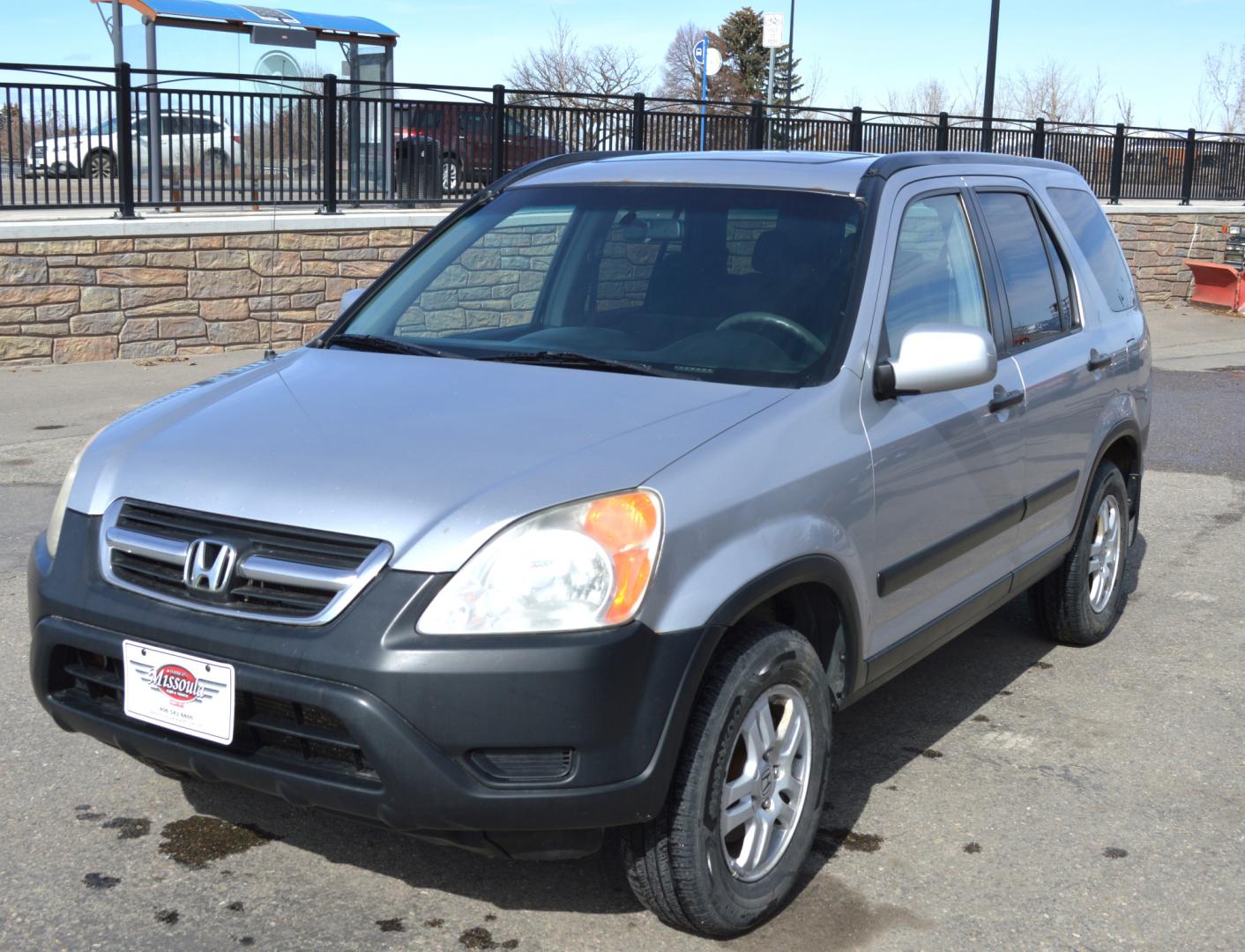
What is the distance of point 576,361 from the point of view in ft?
12.5

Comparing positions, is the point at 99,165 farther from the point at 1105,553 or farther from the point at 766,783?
the point at 766,783

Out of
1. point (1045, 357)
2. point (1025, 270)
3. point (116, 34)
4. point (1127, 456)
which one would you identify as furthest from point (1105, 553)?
point (116, 34)

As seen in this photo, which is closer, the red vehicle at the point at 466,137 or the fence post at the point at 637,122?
the red vehicle at the point at 466,137

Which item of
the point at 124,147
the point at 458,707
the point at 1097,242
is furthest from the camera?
the point at 124,147

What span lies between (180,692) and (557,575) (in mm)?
847

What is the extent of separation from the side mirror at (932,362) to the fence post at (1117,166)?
19066 millimetres

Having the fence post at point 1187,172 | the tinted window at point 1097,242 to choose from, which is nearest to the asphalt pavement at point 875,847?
the tinted window at point 1097,242

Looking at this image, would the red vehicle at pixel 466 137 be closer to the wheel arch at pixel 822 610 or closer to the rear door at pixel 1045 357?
the rear door at pixel 1045 357

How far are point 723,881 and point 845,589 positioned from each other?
2.54 feet

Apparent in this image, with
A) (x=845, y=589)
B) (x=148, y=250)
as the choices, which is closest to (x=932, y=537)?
(x=845, y=589)

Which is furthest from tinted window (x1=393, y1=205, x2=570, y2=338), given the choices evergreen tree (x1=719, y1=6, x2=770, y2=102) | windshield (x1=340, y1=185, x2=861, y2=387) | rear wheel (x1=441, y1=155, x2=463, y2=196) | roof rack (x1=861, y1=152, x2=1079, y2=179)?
evergreen tree (x1=719, y1=6, x2=770, y2=102)

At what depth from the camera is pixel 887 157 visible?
169 inches

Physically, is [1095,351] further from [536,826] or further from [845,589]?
[536,826]

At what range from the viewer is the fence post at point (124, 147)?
12.2 m
